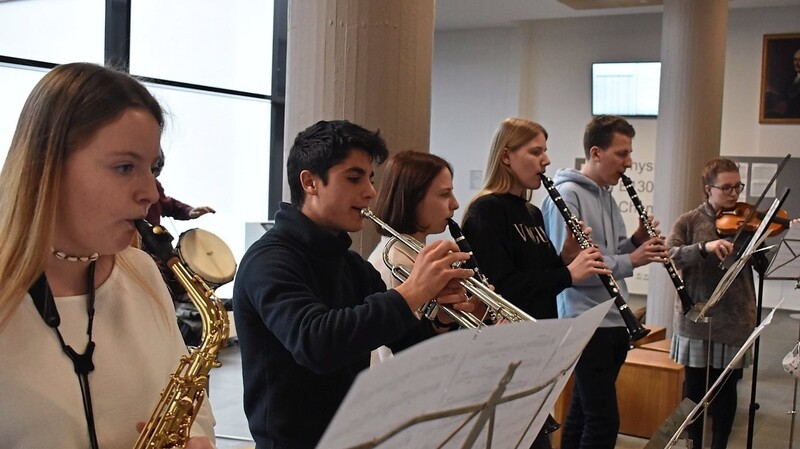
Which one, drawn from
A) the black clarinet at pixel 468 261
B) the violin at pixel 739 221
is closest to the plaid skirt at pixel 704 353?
the violin at pixel 739 221

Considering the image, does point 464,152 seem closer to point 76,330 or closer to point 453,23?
point 453,23

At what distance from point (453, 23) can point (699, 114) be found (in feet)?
15.4

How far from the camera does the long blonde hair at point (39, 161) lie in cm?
133

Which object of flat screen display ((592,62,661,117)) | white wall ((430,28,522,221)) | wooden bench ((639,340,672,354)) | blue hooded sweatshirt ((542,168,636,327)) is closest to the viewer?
blue hooded sweatshirt ((542,168,636,327))

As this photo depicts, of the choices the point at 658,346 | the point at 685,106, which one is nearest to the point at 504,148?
the point at 658,346

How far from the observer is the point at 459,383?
2.99 ft

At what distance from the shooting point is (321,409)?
6.02 ft

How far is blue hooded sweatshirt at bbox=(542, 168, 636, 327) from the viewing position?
353cm

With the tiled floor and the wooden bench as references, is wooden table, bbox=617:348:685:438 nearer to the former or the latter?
the tiled floor

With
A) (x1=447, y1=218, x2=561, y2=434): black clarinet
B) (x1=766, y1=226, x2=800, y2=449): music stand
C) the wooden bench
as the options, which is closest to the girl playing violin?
(x1=766, y1=226, x2=800, y2=449): music stand

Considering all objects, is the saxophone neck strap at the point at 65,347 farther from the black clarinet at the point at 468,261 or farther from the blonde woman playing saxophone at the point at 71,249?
the black clarinet at the point at 468,261

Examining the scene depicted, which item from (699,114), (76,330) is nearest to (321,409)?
(76,330)

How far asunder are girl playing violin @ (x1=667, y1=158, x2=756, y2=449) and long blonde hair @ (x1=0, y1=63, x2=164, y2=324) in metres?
3.24

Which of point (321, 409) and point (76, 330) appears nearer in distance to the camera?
point (76, 330)
